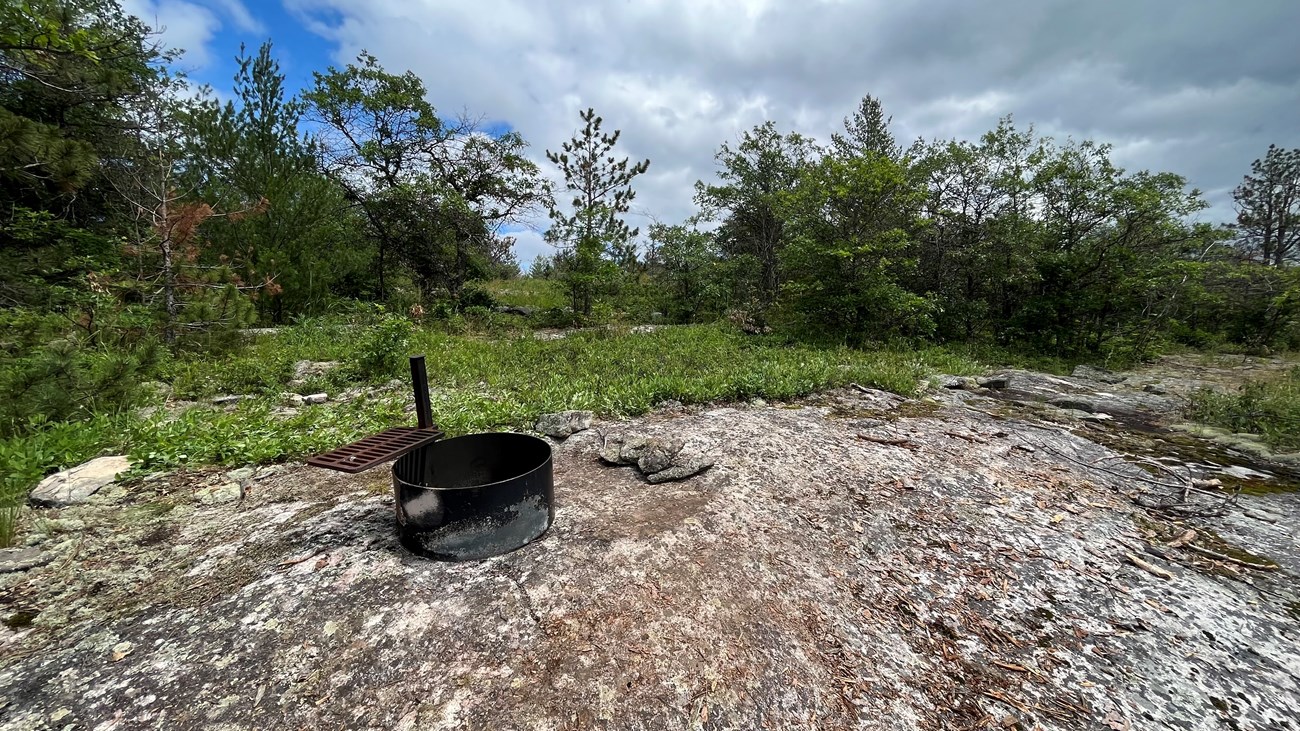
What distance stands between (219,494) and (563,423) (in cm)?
227

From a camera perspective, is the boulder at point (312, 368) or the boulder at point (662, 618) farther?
the boulder at point (312, 368)

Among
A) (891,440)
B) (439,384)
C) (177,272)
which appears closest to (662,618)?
(891,440)

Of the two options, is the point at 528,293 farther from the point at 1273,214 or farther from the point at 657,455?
the point at 1273,214

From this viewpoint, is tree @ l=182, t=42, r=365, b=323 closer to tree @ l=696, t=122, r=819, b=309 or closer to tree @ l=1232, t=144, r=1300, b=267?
tree @ l=696, t=122, r=819, b=309

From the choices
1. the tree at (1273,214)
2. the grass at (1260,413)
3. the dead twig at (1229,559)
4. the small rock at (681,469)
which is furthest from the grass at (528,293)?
the tree at (1273,214)

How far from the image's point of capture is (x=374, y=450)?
7.70 feet

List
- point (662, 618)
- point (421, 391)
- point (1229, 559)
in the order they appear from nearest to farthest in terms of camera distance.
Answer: point (662, 618) → point (1229, 559) → point (421, 391)

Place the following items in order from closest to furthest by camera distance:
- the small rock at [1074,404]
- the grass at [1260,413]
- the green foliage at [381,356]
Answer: the grass at [1260,413]
the small rock at [1074,404]
the green foliage at [381,356]

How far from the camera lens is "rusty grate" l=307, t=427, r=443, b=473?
210cm

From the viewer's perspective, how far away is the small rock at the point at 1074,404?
5355 mm

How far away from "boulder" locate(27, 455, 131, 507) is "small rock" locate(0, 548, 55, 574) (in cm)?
53

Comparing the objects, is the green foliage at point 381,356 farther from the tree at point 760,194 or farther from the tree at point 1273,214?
the tree at point 1273,214

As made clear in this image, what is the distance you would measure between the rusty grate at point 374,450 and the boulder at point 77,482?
1679 millimetres

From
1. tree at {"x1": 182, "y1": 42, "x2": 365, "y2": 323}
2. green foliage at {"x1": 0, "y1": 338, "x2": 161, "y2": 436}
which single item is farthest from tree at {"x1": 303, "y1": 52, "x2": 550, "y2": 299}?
green foliage at {"x1": 0, "y1": 338, "x2": 161, "y2": 436}
